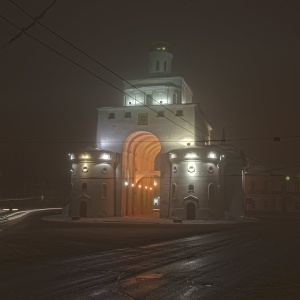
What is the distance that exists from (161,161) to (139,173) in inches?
252

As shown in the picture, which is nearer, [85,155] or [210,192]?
[210,192]

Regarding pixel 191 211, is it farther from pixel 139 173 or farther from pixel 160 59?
pixel 160 59

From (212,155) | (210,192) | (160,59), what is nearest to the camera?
(210,192)

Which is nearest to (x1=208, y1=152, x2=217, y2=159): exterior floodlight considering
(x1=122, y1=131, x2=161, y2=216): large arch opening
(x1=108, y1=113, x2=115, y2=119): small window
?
(x1=122, y1=131, x2=161, y2=216): large arch opening

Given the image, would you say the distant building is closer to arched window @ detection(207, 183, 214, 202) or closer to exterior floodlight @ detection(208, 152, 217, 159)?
arched window @ detection(207, 183, 214, 202)

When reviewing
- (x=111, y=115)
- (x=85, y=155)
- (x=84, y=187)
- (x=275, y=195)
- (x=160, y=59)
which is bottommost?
(x=84, y=187)

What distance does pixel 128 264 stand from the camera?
549 inches

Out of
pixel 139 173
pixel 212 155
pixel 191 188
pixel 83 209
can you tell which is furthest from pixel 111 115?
pixel 191 188

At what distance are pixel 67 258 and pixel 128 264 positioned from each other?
2.76 m

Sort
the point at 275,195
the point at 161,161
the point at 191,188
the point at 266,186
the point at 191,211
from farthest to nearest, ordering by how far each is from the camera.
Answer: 1. the point at 266,186
2. the point at 275,195
3. the point at 161,161
4. the point at 191,188
5. the point at 191,211

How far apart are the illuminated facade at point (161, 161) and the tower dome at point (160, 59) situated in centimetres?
15

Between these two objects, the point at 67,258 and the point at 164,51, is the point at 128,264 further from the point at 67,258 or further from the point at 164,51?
the point at 164,51

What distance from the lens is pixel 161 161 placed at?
5794cm

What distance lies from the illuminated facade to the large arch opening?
0.15 meters
